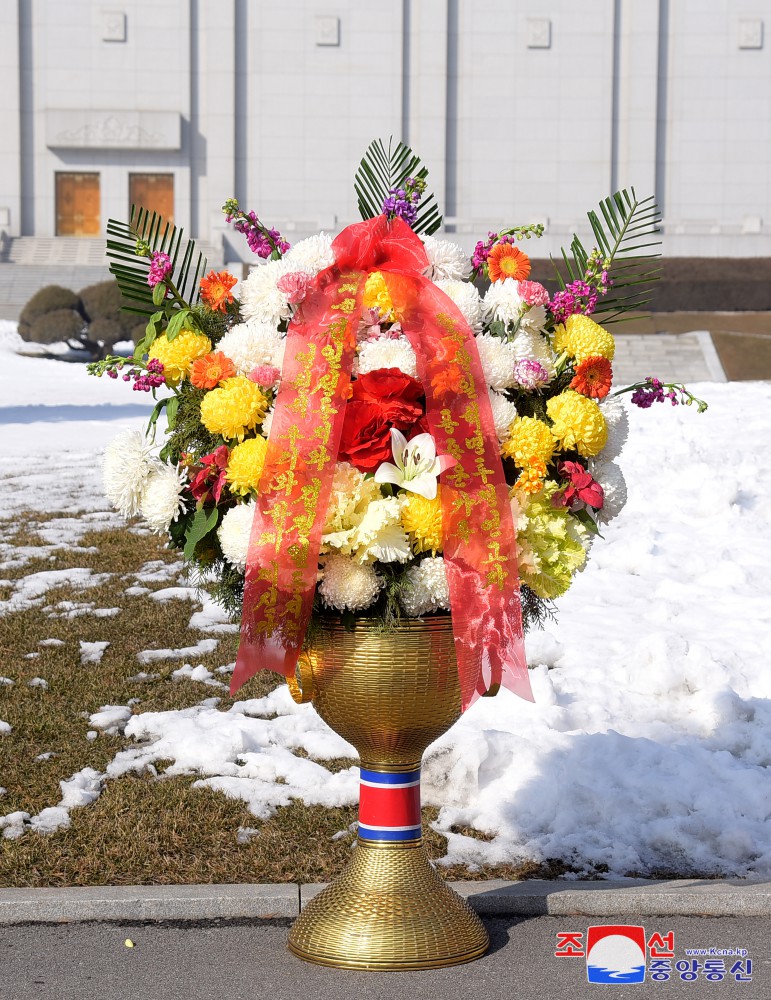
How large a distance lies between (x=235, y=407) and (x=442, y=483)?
0.61 metres

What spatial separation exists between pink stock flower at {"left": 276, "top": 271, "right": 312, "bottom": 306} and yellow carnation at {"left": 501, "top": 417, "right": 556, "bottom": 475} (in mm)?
700

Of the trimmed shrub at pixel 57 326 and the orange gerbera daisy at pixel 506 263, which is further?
the trimmed shrub at pixel 57 326

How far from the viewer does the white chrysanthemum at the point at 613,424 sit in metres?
3.84

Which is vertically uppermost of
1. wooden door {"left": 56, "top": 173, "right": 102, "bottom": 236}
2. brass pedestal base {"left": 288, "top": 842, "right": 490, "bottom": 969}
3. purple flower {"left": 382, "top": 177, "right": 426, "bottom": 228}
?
wooden door {"left": 56, "top": 173, "right": 102, "bottom": 236}

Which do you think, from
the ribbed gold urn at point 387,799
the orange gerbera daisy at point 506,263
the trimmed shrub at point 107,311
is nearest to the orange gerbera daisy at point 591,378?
the orange gerbera daisy at point 506,263

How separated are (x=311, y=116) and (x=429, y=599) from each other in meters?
37.9

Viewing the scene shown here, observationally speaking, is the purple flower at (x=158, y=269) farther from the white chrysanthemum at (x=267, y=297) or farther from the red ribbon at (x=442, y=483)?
the red ribbon at (x=442, y=483)

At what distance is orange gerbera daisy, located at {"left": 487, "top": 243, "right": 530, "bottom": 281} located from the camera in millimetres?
3797

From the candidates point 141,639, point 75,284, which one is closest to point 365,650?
point 141,639

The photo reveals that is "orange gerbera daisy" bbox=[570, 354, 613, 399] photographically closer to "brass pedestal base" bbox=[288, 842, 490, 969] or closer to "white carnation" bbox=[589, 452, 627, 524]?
"white carnation" bbox=[589, 452, 627, 524]

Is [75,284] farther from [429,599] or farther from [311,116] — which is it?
[429,599]

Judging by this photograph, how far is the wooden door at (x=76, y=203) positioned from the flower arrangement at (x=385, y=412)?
38.3 m

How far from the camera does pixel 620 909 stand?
162 inches

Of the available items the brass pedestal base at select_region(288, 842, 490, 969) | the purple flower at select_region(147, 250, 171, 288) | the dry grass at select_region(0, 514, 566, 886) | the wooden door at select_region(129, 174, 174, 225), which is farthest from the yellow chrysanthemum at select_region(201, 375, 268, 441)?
the wooden door at select_region(129, 174, 174, 225)
